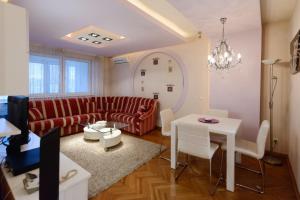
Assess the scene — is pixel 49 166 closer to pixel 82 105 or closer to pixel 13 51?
pixel 13 51

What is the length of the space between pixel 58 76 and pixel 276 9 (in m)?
5.19

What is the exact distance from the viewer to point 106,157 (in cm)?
277

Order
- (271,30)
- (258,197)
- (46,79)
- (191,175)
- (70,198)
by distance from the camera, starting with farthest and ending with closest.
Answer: (46,79), (271,30), (191,175), (258,197), (70,198)

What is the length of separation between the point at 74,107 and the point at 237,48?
4372mm

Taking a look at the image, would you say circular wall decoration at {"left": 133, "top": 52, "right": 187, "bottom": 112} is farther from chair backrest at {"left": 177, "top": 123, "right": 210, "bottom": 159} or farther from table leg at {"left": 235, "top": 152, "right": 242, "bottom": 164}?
chair backrest at {"left": 177, "top": 123, "right": 210, "bottom": 159}

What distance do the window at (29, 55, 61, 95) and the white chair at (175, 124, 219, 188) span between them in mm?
4067

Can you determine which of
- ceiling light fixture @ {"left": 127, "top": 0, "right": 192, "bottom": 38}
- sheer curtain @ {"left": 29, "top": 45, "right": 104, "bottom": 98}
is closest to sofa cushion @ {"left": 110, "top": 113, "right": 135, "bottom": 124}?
sheer curtain @ {"left": 29, "top": 45, "right": 104, "bottom": 98}

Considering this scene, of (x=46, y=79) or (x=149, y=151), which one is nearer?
(x=149, y=151)

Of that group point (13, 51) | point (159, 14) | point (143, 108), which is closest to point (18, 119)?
point (13, 51)

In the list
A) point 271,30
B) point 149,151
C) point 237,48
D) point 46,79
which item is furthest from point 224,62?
point 46,79

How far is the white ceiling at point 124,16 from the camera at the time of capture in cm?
206

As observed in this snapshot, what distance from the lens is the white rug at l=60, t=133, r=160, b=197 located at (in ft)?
7.12

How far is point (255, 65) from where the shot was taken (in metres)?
2.94

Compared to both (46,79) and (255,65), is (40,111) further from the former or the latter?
(255,65)
